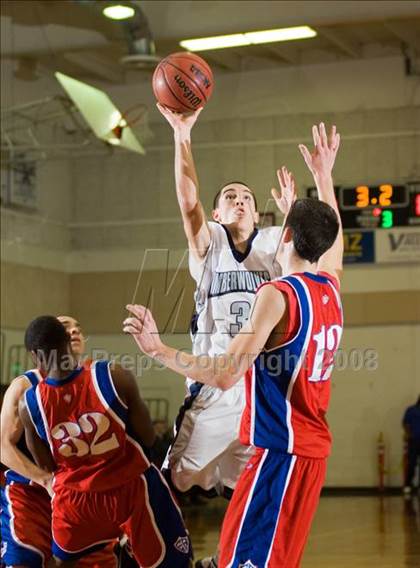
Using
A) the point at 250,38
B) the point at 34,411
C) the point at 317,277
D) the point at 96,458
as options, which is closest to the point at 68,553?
the point at 96,458

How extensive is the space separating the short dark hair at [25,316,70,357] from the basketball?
131 centimetres

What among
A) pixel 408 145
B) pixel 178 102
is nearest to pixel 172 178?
pixel 408 145

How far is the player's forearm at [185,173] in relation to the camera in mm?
5027

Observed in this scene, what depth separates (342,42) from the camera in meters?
11.8

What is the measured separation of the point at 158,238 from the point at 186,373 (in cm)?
853

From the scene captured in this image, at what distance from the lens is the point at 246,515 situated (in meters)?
3.54

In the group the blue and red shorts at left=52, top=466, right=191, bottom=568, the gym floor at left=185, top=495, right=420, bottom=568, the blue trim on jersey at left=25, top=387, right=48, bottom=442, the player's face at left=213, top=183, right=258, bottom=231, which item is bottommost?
the gym floor at left=185, top=495, right=420, bottom=568

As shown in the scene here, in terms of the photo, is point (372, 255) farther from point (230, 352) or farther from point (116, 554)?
point (230, 352)

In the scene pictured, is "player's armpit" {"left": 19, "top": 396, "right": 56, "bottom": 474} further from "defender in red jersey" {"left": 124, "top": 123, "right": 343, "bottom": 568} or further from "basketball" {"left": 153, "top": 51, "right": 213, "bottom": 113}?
"basketball" {"left": 153, "top": 51, "right": 213, "bottom": 113}

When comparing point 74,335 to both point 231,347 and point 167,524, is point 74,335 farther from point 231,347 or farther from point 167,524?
point 231,347

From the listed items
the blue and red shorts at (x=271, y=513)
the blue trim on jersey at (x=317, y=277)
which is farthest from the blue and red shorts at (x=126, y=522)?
the blue trim on jersey at (x=317, y=277)

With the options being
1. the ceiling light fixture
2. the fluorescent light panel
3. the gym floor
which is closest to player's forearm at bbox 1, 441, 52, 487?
the gym floor

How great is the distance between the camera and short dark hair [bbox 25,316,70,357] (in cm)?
456

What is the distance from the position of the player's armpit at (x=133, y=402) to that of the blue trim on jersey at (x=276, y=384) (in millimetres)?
1051
